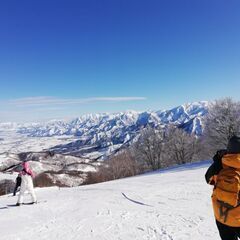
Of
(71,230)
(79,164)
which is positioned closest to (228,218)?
(71,230)

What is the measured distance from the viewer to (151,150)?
5747 cm

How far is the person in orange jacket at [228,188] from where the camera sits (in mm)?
3902

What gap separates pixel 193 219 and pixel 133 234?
7.03 ft

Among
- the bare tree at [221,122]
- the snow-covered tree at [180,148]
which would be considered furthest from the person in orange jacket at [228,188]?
the snow-covered tree at [180,148]

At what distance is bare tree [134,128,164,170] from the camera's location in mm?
56812

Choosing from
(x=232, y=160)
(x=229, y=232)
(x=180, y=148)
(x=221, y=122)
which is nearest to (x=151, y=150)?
(x=180, y=148)

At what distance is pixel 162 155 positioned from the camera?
5703 centimetres

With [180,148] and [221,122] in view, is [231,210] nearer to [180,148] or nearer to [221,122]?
[221,122]

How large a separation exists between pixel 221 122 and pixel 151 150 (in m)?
16.9

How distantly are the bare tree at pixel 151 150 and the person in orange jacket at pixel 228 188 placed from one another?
5282 cm

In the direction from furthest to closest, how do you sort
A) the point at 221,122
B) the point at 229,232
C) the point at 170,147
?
1. the point at 170,147
2. the point at 221,122
3. the point at 229,232

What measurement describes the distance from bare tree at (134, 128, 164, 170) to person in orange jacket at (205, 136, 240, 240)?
52819 mm

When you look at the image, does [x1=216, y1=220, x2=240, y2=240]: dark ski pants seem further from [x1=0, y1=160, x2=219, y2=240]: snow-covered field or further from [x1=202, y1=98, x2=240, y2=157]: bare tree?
[x1=202, y1=98, x2=240, y2=157]: bare tree

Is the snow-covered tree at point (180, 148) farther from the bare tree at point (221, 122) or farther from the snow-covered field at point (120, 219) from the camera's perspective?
the snow-covered field at point (120, 219)
